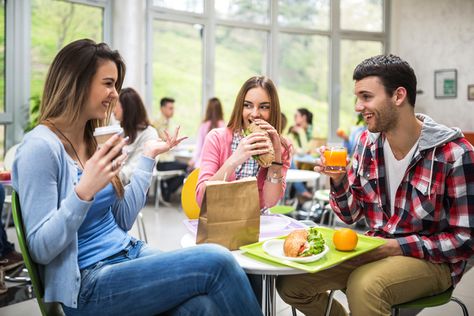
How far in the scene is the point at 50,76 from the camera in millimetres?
1700

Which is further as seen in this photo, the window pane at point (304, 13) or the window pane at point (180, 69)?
the window pane at point (304, 13)

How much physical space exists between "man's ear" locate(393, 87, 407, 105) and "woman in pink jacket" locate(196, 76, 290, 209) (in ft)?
1.77

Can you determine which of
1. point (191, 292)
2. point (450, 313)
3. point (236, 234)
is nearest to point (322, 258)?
point (236, 234)

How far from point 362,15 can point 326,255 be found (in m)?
9.09

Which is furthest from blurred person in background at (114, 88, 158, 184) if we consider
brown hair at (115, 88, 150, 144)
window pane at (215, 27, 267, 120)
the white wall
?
the white wall

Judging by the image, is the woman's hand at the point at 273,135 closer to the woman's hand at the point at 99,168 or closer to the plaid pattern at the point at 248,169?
the plaid pattern at the point at 248,169

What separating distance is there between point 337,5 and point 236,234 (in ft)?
28.4

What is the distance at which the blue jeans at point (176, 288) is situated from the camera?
1546 millimetres

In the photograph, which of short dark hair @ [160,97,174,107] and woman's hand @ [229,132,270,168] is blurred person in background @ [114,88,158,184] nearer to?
woman's hand @ [229,132,270,168]

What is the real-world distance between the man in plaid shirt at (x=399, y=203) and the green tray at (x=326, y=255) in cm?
12

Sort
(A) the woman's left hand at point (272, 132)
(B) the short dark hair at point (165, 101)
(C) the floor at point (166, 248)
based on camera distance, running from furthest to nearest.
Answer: (B) the short dark hair at point (165, 101) < (C) the floor at point (166, 248) < (A) the woman's left hand at point (272, 132)

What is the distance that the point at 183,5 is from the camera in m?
8.09

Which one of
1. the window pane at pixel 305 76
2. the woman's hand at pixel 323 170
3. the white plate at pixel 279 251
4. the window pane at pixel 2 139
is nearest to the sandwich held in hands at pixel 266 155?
the woman's hand at pixel 323 170

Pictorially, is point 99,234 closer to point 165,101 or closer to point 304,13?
point 165,101
